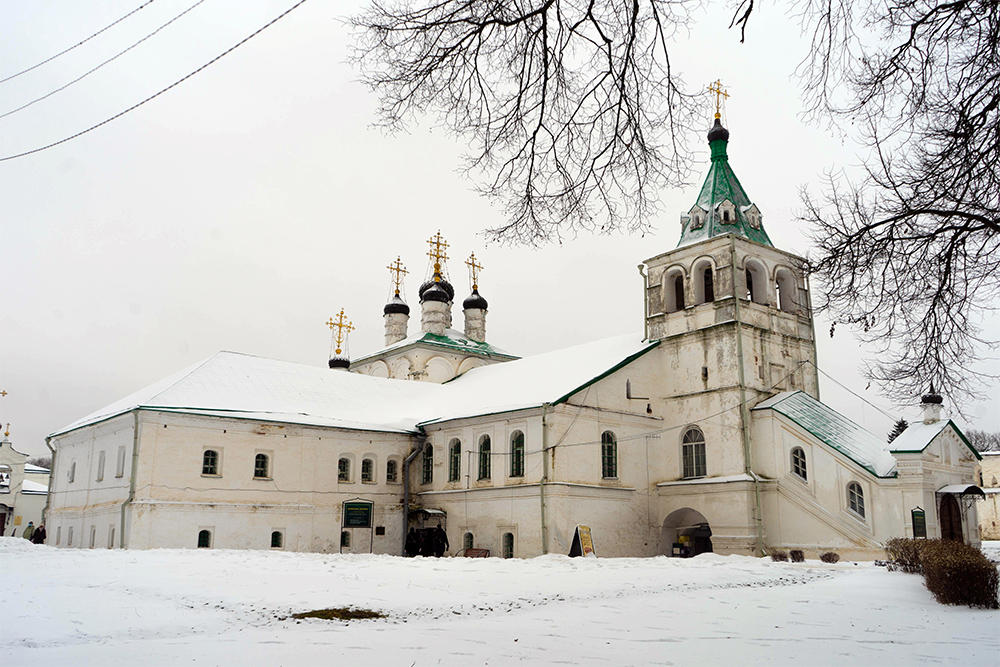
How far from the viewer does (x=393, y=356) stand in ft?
145

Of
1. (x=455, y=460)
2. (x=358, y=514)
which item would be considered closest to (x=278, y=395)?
(x=358, y=514)

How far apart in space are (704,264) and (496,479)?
11049 millimetres

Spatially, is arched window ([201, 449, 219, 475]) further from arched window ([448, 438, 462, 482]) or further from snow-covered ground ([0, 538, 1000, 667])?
snow-covered ground ([0, 538, 1000, 667])

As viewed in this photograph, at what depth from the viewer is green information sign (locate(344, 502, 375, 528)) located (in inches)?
1196

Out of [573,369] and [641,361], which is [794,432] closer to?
[641,361]

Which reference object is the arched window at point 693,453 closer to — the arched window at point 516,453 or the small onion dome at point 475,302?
the arched window at point 516,453

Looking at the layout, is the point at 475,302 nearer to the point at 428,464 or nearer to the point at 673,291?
the point at 428,464

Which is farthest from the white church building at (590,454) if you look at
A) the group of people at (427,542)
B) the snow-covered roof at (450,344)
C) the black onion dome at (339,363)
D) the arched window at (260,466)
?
the black onion dome at (339,363)

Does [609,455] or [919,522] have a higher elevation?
[609,455]

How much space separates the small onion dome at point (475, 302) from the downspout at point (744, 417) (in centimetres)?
1920

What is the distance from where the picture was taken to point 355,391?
35.3 metres

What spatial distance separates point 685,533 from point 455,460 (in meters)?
9.00

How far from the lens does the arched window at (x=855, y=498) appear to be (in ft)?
85.4

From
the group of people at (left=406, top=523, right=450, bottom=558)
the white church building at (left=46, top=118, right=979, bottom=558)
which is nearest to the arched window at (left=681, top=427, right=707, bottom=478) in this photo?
the white church building at (left=46, top=118, right=979, bottom=558)
